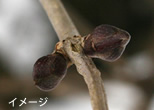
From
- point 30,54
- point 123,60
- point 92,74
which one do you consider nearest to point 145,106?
point 123,60

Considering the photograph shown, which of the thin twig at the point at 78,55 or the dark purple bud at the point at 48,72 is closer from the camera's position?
the thin twig at the point at 78,55

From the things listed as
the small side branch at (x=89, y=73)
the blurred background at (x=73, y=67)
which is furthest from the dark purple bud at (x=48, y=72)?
the blurred background at (x=73, y=67)

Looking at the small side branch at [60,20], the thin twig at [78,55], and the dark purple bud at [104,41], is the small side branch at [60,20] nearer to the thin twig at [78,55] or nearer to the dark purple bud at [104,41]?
the thin twig at [78,55]

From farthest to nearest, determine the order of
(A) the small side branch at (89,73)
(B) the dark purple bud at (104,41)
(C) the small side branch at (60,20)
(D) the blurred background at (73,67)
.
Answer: (D) the blurred background at (73,67) < (C) the small side branch at (60,20) < (B) the dark purple bud at (104,41) < (A) the small side branch at (89,73)

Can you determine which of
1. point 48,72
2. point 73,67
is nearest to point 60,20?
point 48,72

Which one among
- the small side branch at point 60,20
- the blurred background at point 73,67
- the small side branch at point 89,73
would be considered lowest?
the blurred background at point 73,67

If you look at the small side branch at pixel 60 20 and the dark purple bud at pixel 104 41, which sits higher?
the small side branch at pixel 60 20

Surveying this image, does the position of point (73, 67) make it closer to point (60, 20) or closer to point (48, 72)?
point (60, 20)
